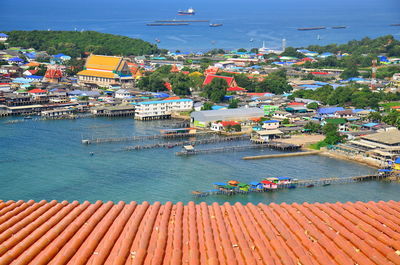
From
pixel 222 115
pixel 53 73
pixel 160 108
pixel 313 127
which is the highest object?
pixel 53 73

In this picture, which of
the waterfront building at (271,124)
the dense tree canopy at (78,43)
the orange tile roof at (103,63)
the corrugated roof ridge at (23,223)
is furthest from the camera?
the dense tree canopy at (78,43)

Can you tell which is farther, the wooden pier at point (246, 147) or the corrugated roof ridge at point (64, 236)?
the wooden pier at point (246, 147)

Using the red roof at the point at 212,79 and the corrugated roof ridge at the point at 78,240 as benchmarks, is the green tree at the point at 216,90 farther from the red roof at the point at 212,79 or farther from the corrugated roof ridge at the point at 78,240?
the corrugated roof ridge at the point at 78,240

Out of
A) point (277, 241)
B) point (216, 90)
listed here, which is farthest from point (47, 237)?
point (216, 90)

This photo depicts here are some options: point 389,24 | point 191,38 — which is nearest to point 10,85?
point 191,38

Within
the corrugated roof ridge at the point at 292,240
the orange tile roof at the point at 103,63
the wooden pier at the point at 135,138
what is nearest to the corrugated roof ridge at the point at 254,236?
the corrugated roof ridge at the point at 292,240

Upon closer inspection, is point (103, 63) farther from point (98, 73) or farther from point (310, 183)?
point (310, 183)
